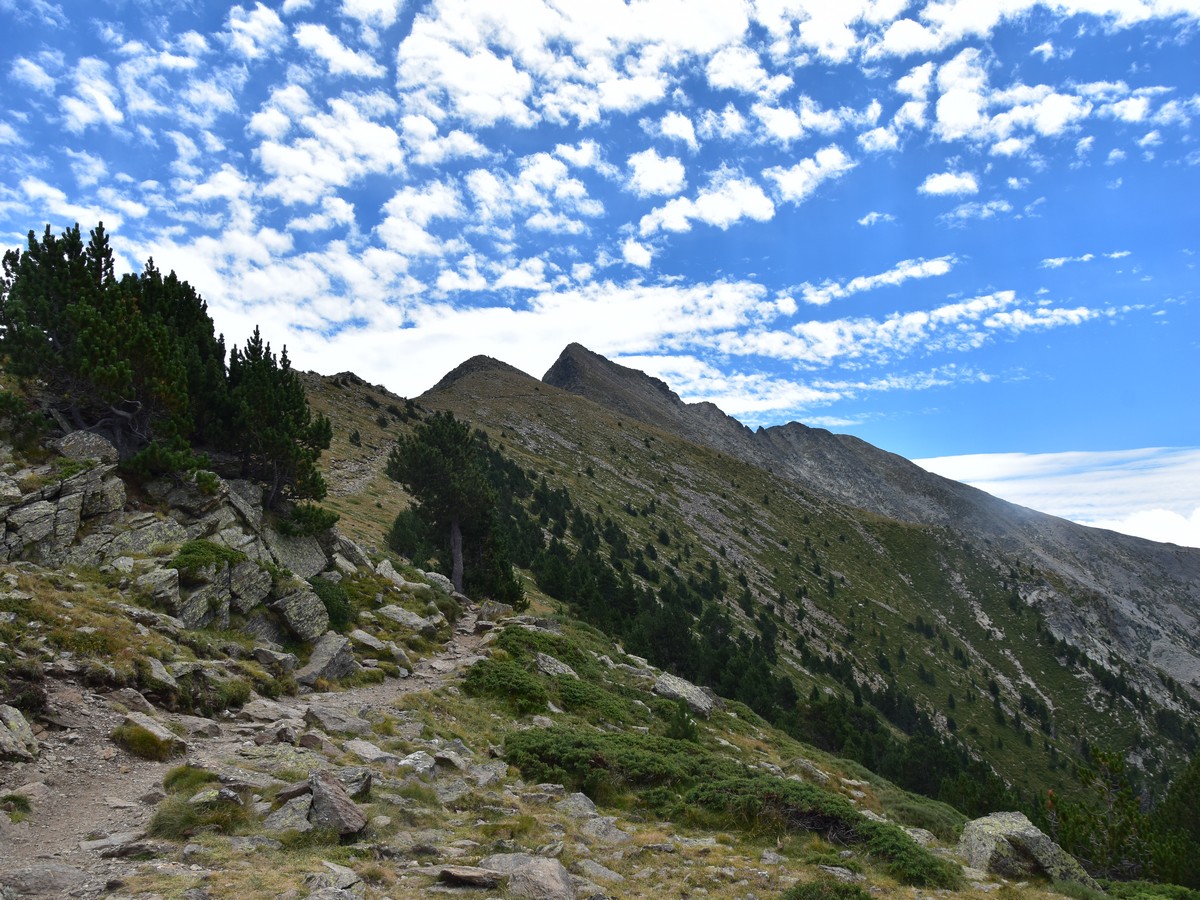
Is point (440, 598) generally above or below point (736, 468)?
below

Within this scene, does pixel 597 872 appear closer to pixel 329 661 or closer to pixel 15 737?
pixel 15 737

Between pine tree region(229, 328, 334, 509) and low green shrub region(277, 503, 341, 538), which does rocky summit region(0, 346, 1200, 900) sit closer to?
low green shrub region(277, 503, 341, 538)

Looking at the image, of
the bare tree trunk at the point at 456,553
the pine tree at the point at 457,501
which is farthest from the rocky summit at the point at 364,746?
the pine tree at the point at 457,501

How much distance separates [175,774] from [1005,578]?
170453 millimetres

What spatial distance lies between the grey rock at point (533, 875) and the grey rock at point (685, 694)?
17977 mm

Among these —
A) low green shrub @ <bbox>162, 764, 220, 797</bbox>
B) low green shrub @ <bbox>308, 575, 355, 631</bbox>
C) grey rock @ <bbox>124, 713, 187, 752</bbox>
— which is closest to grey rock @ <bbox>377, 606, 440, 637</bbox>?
low green shrub @ <bbox>308, 575, 355, 631</bbox>

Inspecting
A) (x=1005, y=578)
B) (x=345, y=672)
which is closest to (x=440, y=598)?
(x=345, y=672)

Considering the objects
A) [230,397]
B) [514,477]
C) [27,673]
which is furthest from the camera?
[514,477]

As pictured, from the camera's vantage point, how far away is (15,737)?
9.67 metres

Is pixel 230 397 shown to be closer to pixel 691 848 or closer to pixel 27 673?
pixel 27 673

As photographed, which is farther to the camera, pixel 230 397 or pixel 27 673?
pixel 230 397

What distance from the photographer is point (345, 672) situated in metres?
19.3

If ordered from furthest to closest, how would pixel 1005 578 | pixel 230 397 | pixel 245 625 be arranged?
pixel 1005 578 → pixel 230 397 → pixel 245 625

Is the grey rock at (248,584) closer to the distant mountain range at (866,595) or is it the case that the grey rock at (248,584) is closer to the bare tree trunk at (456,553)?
the bare tree trunk at (456,553)
